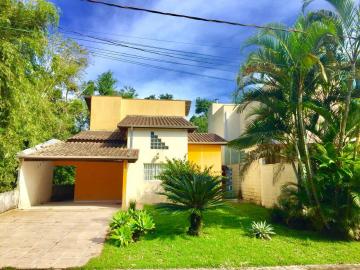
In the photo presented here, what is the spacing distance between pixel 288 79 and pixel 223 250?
19.8 feet

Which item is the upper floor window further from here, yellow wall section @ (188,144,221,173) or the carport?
yellow wall section @ (188,144,221,173)

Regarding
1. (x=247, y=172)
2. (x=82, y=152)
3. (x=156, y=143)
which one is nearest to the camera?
(x=247, y=172)

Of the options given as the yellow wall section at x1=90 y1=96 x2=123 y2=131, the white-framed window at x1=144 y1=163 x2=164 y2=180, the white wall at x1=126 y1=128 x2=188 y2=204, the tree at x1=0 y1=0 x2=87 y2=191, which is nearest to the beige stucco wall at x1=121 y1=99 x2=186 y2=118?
the yellow wall section at x1=90 y1=96 x2=123 y2=131

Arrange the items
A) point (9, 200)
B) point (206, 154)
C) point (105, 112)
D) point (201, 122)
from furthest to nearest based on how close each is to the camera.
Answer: point (201, 122) < point (105, 112) < point (206, 154) < point (9, 200)

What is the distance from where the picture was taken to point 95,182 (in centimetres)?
2175

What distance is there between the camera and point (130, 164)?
1941 centimetres

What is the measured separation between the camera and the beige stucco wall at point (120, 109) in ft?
82.8

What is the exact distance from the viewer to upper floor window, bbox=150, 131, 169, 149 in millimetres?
19797

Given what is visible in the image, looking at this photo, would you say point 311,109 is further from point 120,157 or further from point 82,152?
point 82,152

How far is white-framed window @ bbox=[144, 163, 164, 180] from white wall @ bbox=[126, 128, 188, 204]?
0.21 m

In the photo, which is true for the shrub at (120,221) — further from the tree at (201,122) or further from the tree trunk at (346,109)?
the tree at (201,122)

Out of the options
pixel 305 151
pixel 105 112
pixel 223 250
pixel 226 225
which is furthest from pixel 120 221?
pixel 105 112

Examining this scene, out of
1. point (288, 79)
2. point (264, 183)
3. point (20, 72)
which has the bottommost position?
point (264, 183)

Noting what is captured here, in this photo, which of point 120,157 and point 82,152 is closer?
point 120,157
